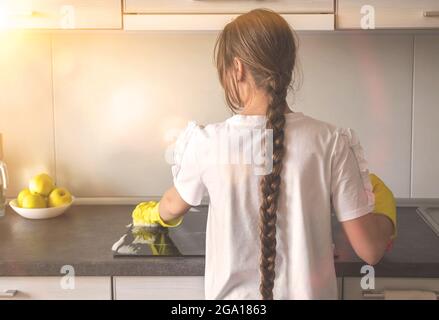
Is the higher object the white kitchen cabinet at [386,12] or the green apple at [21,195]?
the white kitchen cabinet at [386,12]

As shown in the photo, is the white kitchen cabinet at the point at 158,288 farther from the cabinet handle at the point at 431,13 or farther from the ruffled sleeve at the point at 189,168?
the cabinet handle at the point at 431,13

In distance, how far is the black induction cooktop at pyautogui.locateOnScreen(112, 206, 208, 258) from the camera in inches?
59.9

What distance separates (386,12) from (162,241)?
81cm

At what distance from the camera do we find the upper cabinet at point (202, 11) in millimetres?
1595

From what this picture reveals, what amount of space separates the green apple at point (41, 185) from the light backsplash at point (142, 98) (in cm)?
13

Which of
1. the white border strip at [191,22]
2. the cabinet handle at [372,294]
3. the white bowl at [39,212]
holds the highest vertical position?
the white border strip at [191,22]

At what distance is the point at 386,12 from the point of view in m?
1.60

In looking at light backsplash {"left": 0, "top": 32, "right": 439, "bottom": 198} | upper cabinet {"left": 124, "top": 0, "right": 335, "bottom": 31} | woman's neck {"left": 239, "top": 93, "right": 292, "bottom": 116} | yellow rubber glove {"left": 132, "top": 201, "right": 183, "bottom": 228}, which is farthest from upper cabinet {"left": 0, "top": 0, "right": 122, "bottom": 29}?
woman's neck {"left": 239, "top": 93, "right": 292, "bottom": 116}

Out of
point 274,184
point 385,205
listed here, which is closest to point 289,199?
point 274,184

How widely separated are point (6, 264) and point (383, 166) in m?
1.17

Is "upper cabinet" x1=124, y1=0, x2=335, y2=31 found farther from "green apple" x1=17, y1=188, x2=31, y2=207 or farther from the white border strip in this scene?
"green apple" x1=17, y1=188, x2=31, y2=207

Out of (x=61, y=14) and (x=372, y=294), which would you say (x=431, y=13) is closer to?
(x=372, y=294)

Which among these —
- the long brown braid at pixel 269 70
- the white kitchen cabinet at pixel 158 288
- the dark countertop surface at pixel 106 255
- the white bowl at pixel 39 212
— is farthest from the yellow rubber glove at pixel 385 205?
the white bowl at pixel 39 212

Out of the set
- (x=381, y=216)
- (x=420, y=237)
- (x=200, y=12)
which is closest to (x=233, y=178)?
(x=381, y=216)
